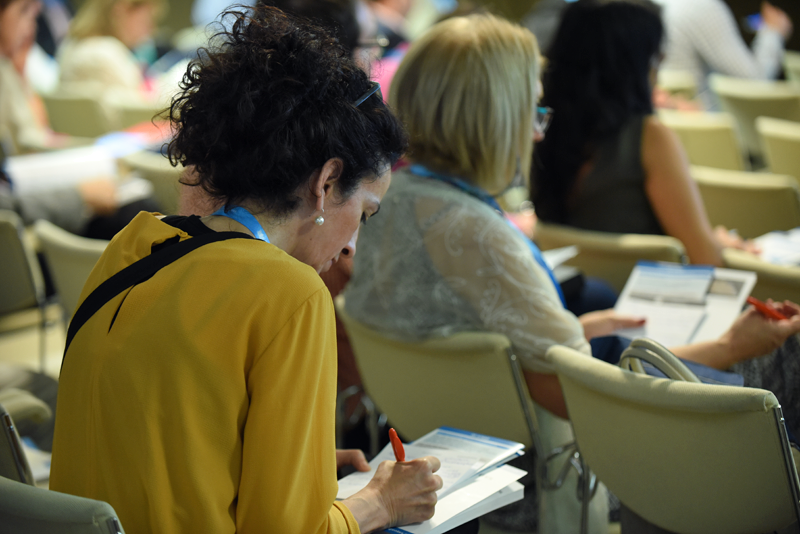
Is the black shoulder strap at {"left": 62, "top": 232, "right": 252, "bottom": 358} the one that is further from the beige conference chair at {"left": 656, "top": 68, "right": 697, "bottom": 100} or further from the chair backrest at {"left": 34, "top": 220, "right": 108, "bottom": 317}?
the beige conference chair at {"left": 656, "top": 68, "right": 697, "bottom": 100}

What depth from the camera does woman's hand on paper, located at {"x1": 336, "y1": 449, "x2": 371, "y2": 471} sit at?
4.15 ft

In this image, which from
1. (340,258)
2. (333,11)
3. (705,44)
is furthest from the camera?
(705,44)

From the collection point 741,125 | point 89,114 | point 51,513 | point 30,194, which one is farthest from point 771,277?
point 89,114

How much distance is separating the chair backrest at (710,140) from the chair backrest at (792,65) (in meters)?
2.14

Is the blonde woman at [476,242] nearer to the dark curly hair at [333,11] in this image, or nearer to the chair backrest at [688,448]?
the chair backrest at [688,448]

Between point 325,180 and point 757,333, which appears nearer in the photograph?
point 325,180

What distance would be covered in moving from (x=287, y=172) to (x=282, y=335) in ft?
0.76

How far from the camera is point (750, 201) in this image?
9.09 feet

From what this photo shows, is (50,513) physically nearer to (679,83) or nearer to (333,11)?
(333,11)

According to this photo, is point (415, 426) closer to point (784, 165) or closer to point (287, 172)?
point (287, 172)

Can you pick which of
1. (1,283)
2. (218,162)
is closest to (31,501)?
(218,162)

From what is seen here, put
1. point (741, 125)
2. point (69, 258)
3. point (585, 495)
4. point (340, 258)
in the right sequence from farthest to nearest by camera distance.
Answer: point (741, 125) < point (69, 258) < point (340, 258) < point (585, 495)

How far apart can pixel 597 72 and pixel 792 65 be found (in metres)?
4.13

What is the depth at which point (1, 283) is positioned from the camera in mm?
2592
